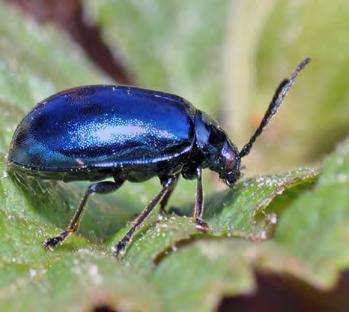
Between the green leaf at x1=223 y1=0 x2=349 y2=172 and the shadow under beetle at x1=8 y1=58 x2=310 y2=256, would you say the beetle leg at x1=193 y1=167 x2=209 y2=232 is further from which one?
the green leaf at x1=223 y1=0 x2=349 y2=172

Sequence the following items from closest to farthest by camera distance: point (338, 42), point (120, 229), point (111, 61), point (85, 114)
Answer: point (85, 114)
point (120, 229)
point (338, 42)
point (111, 61)

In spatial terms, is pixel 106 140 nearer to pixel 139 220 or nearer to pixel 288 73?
pixel 139 220

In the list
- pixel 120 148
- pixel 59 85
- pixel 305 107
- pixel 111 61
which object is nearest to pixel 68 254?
pixel 120 148

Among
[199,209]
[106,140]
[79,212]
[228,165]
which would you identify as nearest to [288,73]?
[228,165]

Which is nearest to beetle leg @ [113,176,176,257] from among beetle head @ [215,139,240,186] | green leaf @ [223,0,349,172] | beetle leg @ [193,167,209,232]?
beetle leg @ [193,167,209,232]

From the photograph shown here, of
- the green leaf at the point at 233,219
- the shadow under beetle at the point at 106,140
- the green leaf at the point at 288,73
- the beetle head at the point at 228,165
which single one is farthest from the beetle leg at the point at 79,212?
the green leaf at the point at 288,73

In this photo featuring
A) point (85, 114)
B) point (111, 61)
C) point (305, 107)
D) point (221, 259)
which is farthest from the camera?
point (111, 61)

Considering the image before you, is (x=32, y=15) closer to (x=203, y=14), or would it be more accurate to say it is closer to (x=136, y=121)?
(x=203, y=14)

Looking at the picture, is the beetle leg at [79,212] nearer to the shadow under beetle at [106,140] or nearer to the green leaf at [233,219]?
the shadow under beetle at [106,140]
